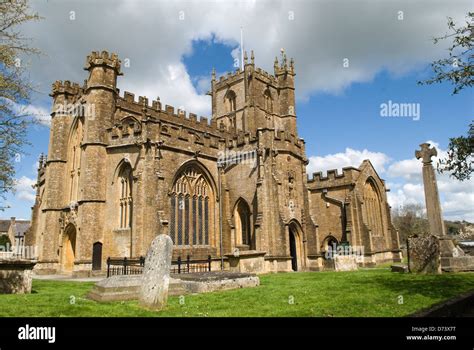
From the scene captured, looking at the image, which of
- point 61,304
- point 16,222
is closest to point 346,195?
point 61,304

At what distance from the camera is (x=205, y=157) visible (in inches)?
904

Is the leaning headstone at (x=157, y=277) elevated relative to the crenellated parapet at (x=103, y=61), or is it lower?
lower

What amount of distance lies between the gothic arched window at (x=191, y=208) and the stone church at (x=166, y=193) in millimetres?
67

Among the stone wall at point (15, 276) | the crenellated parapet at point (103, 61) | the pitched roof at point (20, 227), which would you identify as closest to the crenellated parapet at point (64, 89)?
the crenellated parapet at point (103, 61)

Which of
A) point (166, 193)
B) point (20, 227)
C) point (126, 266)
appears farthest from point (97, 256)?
point (20, 227)

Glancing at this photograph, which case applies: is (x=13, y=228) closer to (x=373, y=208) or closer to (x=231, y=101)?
(x=231, y=101)

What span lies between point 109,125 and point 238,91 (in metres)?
20.7

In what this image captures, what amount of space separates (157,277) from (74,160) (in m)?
18.6

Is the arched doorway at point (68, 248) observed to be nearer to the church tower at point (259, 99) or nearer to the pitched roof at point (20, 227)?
the church tower at point (259, 99)

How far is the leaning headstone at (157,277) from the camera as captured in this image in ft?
23.7

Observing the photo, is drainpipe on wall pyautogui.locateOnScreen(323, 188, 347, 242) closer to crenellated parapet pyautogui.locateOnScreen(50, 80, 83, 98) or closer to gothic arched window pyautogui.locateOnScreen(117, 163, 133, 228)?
gothic arched window pyautogui.locateOnScreen(117, 163, 133, 228)

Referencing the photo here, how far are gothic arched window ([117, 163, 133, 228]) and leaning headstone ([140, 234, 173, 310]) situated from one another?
12058 mm

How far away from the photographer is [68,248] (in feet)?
70.5
